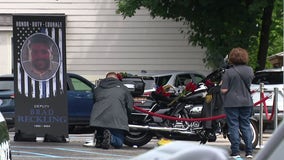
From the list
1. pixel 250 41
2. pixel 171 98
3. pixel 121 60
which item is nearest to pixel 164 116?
pixel 171 98

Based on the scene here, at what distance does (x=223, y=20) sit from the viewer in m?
20.7

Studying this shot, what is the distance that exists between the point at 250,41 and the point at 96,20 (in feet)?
26.7

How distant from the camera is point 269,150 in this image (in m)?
2.52

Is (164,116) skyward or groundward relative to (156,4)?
groundward

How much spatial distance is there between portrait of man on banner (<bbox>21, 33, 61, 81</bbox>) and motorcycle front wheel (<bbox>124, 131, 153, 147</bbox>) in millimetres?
1783

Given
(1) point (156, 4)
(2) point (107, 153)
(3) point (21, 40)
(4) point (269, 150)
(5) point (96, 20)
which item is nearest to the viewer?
(4) point (269, 150)

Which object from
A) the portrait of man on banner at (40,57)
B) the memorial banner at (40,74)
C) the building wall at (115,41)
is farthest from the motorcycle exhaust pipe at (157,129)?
the building wall at (115,41)

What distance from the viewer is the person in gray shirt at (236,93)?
10055 millimetres

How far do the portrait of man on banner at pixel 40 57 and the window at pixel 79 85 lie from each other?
387 cm

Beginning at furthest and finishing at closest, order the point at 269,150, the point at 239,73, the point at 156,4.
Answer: the point at 156,4 < the point at 239,73 < the point at 269,150

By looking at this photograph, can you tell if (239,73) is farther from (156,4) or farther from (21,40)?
(156,4)

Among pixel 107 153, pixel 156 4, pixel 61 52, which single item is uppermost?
pixel 156 4

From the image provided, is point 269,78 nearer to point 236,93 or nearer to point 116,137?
point 116,137

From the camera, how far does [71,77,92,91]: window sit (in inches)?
638
